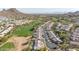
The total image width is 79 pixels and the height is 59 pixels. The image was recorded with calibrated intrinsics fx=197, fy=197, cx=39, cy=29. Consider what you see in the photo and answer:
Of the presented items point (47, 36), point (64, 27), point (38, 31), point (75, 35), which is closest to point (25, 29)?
point (38, 31)

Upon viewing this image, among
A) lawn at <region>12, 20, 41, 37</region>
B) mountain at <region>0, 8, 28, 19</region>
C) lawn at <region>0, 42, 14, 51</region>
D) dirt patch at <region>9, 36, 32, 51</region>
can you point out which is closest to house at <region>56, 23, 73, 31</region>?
lawn at <region>12, 20, 41, 37</region>

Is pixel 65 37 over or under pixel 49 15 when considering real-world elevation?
under

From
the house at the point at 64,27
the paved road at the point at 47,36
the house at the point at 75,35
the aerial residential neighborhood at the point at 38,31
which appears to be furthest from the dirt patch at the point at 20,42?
the house at the point at 75,35

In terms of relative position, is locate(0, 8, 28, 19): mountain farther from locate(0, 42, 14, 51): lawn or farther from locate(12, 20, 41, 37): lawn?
locate(0, 42, 14, 51): lawn
